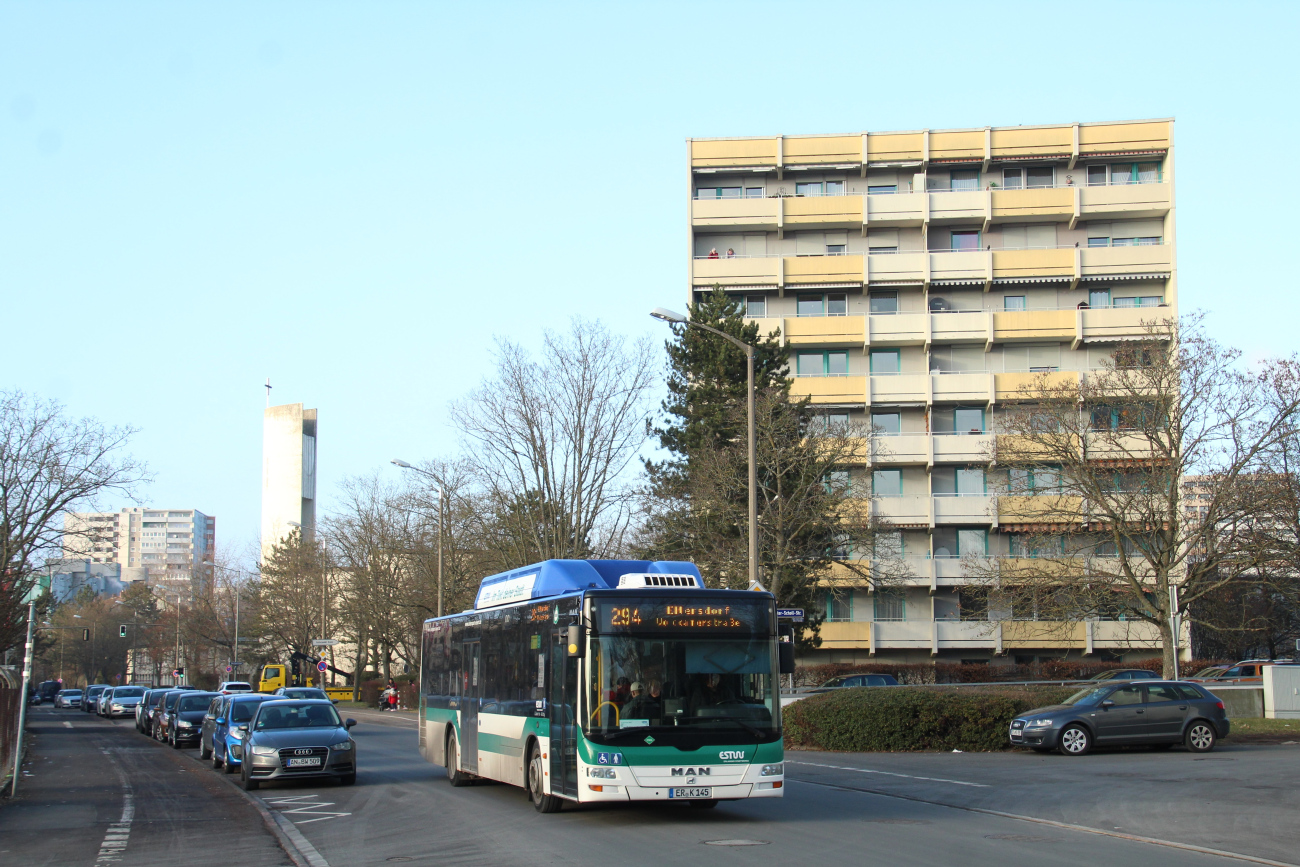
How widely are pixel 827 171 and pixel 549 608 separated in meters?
50.4

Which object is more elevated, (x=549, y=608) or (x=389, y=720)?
(x=549, y=608)

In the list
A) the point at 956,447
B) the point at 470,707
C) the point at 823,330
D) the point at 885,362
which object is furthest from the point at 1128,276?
the point at 470,707

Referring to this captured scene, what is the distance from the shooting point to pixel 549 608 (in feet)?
49.4

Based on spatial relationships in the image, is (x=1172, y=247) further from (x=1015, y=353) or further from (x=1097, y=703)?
(x=1097, y=703)

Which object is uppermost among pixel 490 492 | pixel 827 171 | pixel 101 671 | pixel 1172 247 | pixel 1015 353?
pixel 827 171

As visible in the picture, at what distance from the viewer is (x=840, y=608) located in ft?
188

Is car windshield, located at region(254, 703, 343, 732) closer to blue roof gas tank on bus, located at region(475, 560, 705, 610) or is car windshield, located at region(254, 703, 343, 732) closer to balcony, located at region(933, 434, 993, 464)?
blue roof gas tank on bus, located at region(475, 560, 705, 610)

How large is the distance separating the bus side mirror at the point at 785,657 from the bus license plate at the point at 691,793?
5.49 ft

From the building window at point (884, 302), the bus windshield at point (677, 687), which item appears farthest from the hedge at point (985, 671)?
the bus windshield at point (677, 687)

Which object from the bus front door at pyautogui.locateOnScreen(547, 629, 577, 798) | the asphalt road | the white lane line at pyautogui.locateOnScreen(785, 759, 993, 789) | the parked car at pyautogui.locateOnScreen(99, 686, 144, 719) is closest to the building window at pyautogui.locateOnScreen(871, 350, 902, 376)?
the asphalt road

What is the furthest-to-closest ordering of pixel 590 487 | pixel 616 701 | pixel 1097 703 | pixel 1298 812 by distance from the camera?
pixel 590 487
pixel 1097 703
pixel 1298 812
pixel 616 701

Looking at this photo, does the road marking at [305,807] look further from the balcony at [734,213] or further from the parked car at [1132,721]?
the balcony at [734,213]

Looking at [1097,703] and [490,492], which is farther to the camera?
[490,492]

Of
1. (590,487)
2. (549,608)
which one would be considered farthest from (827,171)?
(549,608)
